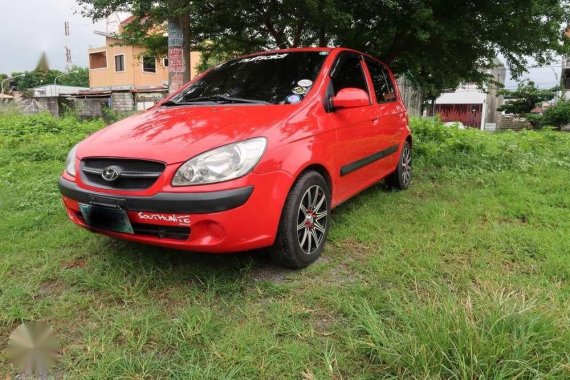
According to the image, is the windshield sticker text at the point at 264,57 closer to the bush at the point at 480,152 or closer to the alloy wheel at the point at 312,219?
the alloy wheel at the point at 312,219

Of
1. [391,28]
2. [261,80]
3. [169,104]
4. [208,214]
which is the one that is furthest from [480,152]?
[208,214]

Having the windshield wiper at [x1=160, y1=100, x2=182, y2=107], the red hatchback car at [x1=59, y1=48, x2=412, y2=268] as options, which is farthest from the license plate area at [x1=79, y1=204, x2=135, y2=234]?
the windshield wiper at [x1=160, y1=100, x2=182, y2=107]

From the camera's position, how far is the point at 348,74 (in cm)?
380

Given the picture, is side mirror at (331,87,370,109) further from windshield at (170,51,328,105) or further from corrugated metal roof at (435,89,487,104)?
corrugated metal roof at (435,89,487,104)

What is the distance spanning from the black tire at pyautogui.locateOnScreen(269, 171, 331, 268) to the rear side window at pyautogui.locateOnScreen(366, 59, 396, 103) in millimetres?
1697

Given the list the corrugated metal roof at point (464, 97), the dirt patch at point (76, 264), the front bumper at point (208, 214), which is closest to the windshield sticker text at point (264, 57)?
the front bumper at point (208, 214)

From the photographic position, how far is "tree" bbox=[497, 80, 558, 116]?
26.3m

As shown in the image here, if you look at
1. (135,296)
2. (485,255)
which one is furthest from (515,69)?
(135,296)

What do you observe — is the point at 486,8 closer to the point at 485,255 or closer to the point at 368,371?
the point at 485,255

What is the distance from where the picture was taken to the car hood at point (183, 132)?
2457 millimetres

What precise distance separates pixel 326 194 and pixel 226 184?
0.95 metres

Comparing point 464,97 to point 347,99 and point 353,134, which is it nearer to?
point 353,134

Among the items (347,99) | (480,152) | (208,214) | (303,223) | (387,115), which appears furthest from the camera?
(480,152)

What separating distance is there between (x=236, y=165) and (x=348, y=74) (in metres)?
1.83
